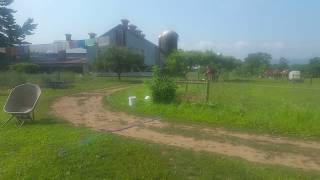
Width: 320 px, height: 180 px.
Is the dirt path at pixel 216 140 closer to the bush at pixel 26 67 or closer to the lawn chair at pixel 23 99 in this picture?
the lawn chair at pixel 23 99

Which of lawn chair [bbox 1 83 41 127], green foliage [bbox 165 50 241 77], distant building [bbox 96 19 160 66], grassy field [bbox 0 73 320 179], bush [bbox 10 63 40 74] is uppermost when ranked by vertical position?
distant building [bbox 96 19 160 66]

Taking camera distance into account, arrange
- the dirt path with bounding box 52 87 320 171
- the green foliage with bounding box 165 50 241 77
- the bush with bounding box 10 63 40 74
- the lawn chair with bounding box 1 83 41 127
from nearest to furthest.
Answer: the dirt path with bounding box 52 87 320 171, the lawn chair with bounding box 1 83 41 127, the bush with bounding box 10 63 40 74, the green foliage with bounding box 165 50 241 77

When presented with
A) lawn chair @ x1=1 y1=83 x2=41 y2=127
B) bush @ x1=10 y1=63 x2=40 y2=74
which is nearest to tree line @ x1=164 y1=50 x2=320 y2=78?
bush @ x1=10 y1=63 x2=40 y2=74

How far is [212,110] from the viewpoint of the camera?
46.1ft

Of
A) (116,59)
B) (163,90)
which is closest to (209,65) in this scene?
(116,59)

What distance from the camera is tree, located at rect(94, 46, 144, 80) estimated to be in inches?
1857

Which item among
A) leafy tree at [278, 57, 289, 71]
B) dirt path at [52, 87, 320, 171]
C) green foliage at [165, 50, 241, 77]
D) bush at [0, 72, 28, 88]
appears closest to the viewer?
dirt path at [52, 87, 320, 171]

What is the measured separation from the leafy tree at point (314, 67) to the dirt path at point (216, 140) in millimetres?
65077

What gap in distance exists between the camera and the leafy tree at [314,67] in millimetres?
74975

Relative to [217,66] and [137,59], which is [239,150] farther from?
[217,66]

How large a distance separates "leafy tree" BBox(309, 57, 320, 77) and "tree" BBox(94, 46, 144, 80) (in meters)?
36.8

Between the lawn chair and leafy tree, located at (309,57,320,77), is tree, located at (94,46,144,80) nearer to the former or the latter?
the lawn chair

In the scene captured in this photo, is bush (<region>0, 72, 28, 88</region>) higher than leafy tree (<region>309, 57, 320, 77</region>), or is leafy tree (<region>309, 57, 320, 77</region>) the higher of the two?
leafy tree (<region>309, 57, 320, 77</region>)

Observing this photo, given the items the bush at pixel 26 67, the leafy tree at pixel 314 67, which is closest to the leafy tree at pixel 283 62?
the leafy tree at pixel 314 67
